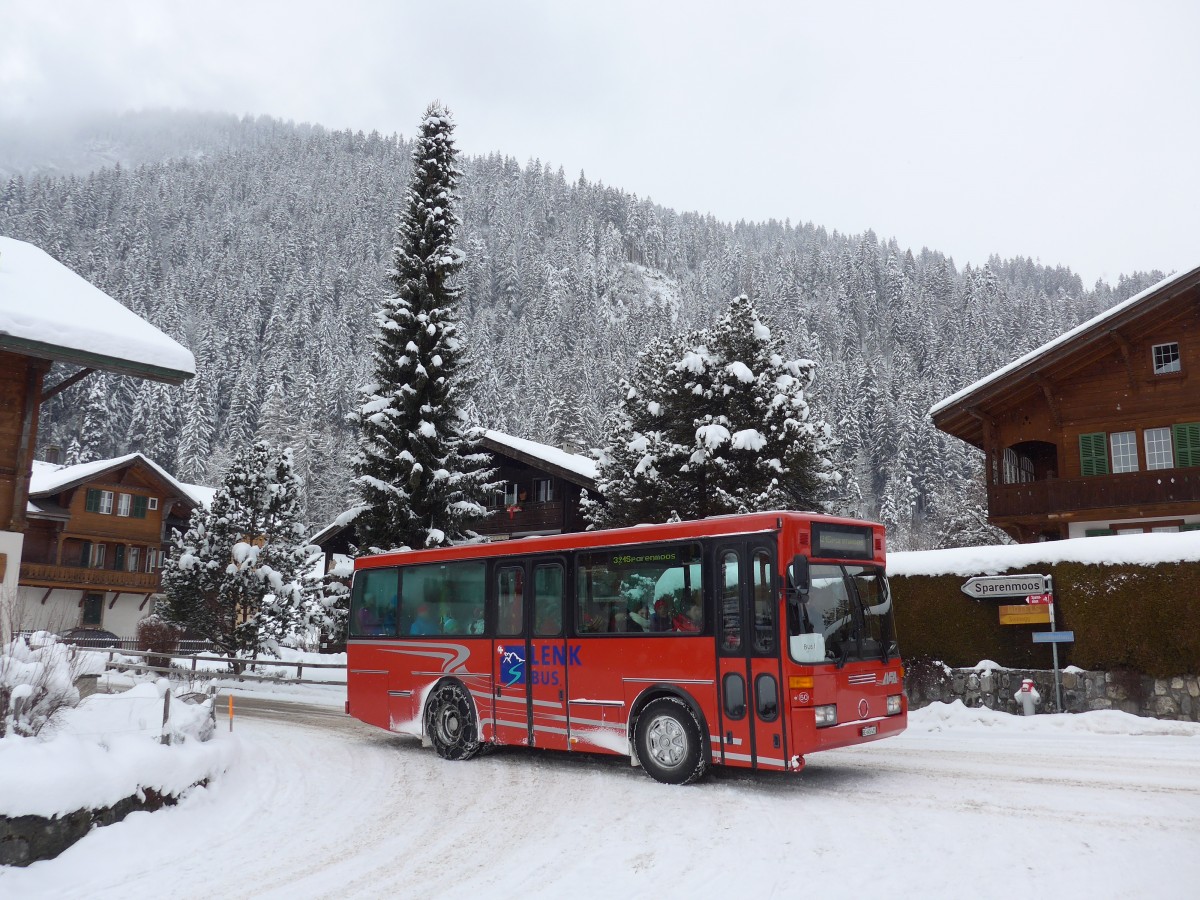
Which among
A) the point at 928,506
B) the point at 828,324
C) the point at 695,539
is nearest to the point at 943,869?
the point at 695,539

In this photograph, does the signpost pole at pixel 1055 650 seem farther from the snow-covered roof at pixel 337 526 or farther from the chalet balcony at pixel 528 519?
the chalet balcony at pixel 528 519

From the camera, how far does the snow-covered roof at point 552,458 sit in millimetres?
39562

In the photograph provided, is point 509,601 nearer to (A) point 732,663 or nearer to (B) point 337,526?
(A) point 732,663

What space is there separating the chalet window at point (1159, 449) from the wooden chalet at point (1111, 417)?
3 centimetres

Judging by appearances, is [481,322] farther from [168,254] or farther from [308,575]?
[308,575]

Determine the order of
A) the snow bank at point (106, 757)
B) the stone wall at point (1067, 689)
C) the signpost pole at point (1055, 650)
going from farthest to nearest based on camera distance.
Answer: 1. the signpost pole at point (1055, 650)
2. the stone wall at point (1067, 689)
3. the snow bank at point (106, 757)

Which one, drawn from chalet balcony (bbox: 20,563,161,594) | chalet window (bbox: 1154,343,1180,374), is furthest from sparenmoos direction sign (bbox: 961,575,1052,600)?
chalet balcony (bbox: 20,563,161,594)

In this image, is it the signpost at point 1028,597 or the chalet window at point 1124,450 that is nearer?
the signpost at point 1028,597

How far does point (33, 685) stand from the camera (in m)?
8.88

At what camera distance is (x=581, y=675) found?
12.3 metres

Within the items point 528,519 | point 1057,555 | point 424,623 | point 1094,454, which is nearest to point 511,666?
point 424,623

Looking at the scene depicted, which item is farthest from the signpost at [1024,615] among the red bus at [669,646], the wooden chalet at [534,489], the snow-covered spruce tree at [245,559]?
the snow-covered spruce tree at [245,559]

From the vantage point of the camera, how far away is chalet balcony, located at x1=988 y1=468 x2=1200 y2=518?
94.1 feet

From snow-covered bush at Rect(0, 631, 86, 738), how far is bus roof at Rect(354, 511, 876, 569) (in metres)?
5.76
